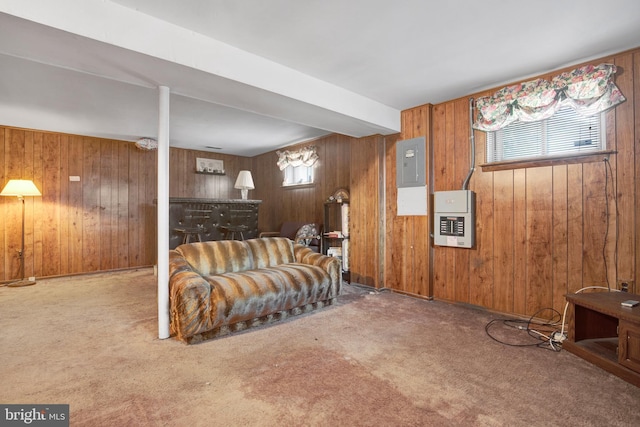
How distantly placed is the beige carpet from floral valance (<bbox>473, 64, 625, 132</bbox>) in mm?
2053

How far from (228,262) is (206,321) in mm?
945

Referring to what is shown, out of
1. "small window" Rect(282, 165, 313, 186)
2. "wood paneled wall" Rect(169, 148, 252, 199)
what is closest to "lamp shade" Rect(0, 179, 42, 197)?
"wood paneled wall" Rect(169, 148, 252, 199)

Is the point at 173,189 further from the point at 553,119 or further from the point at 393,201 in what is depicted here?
the point at 553,119

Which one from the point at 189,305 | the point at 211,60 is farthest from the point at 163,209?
the point at 211,60

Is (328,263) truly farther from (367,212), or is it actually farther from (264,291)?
(367,212)

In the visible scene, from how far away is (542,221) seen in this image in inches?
119

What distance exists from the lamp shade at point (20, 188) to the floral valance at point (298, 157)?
3930mm

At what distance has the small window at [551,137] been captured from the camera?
9.00 ft

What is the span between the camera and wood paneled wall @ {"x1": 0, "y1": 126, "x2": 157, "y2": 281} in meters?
4.86

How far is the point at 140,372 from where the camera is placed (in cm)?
210

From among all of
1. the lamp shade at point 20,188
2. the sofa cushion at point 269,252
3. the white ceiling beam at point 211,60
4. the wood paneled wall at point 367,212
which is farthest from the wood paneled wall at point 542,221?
the lamp shade at point 20,188

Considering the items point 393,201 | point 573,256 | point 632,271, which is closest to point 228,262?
A: point 393,201

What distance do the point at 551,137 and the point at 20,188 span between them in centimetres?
673

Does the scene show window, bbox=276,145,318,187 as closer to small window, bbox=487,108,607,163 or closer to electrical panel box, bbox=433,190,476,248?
electrical panel box, bbox=433,190,476,248
